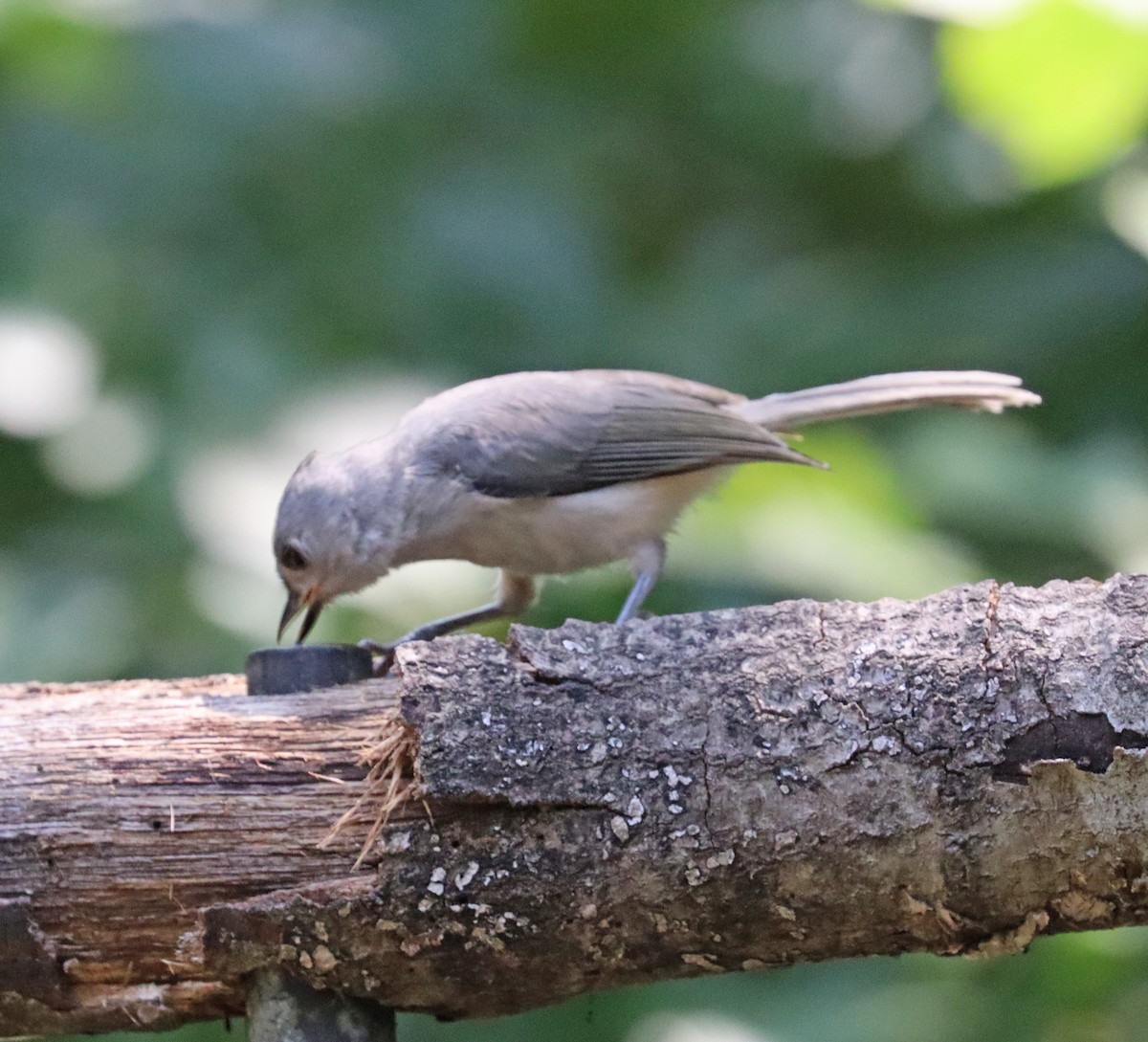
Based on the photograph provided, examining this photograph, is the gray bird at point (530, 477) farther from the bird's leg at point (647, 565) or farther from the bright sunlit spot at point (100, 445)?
the bright sunlit spot at point (100, 445)

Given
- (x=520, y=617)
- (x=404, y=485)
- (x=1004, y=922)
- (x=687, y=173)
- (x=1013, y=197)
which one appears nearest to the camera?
(x=1004, y=922)

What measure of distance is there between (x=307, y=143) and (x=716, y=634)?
19.0ft

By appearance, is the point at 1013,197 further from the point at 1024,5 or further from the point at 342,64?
the point at 1024,5

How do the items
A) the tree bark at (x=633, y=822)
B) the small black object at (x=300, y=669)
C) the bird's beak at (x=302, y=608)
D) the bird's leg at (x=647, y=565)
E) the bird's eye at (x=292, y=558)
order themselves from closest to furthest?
the tree bark at (x=633, y=822) < the small black object at (x=300, y=669) < the bird's eye at (x=292, y=558) < the bird's beak at (x=302, y=608) < the bird's leg at (x=647, y=565)

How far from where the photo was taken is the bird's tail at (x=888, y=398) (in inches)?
190

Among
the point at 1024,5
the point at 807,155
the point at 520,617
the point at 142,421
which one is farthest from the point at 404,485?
the point at 807,155

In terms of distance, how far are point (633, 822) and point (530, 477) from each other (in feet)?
7.05

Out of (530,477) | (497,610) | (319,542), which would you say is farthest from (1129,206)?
(319,542)

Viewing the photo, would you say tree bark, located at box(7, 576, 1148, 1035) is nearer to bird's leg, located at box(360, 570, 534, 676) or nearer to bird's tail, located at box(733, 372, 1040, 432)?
bird's leg, located at box(360, 570, 534, 676)

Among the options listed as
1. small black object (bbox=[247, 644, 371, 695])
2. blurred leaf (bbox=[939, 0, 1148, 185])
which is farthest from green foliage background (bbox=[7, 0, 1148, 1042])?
small black object (bbox=[247, 644, 371, 695])

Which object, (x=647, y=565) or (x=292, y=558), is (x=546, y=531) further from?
(x=292, y=558)

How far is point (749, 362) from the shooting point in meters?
6.83

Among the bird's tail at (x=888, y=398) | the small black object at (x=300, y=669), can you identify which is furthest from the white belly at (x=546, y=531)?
the small black object at (x=300, y=669)

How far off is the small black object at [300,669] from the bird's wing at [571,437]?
1535 mm
